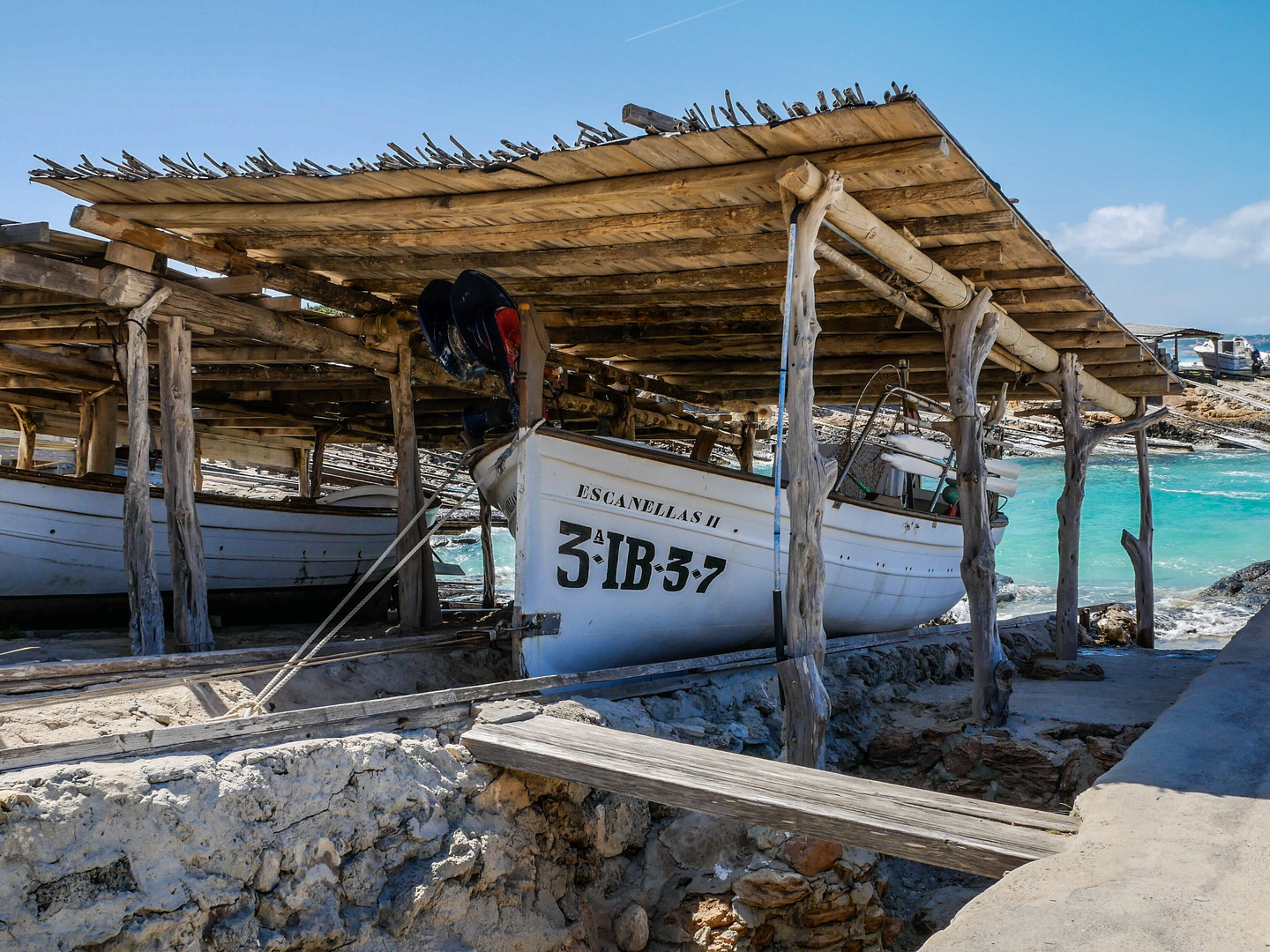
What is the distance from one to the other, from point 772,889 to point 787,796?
2.56ft

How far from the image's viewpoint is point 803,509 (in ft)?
16.2

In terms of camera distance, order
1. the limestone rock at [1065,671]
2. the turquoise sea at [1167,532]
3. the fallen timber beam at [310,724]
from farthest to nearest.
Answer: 1. the turquoise sea at [1167,532]
2. the limestone rock at [1065,671]
3. the fallen timber beam at [310,724]

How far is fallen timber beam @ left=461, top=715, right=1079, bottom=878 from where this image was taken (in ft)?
9.98

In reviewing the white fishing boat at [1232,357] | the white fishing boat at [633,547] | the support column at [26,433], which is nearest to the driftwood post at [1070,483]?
the white fishing boat at [633,547]

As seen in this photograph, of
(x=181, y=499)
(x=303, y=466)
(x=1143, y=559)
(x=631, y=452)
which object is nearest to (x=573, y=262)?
(x=631, y=452)

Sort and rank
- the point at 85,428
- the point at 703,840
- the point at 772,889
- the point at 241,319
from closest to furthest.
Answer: the point at 772,889 < the point at 703,840 < the point at 241,319 < the point at 85,428

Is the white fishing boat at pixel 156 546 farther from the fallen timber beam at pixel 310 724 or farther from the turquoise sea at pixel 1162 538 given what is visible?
the turquoise sea at pixel 1162 538

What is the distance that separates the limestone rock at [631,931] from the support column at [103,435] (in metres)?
8.45

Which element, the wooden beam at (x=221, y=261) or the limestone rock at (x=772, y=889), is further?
the wooden beam at (x=221, y=261)

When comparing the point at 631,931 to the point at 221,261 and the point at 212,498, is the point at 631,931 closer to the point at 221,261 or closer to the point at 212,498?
the point at 221,261

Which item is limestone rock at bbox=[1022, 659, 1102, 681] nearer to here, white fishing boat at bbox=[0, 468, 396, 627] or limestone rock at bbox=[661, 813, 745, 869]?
limestone rock at bbox=[661, 813, 745, 869]

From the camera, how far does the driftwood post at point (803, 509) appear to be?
190 inches

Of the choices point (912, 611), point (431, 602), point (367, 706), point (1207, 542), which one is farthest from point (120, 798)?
point (1207, 542)

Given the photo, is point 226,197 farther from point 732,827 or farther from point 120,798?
point 732,827
